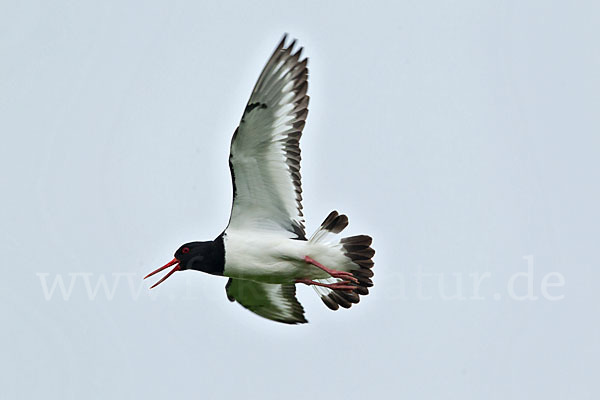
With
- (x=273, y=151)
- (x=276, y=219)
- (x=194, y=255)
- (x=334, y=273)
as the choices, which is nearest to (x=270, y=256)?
(x=276, y=219)

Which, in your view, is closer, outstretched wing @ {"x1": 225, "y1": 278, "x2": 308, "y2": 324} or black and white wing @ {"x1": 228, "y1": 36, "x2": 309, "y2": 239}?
black and white wing @ {"x1": 228, "y1": 36, "x2": 309, "y2": 239}

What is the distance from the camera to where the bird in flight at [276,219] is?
1141cm

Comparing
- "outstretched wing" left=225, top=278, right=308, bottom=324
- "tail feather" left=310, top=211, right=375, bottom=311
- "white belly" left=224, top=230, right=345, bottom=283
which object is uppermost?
"tail feather" left=310, top=211, right=375, bottom=311

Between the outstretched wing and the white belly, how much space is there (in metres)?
1.12

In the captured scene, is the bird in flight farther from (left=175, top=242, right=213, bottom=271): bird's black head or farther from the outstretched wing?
the outstretched wing

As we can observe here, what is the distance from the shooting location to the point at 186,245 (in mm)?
12461

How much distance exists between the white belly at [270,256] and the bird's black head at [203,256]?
93 millimetres

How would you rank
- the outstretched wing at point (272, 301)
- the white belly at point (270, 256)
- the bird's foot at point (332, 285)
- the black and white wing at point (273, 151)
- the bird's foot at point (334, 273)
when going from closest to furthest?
the black and white wing at point (273, 151) → the bird's foot at point (334, 273) → the white belly at point (270, 256) → the bird's foot at point (332, 285) → the outstretched wing at point (272, 301)

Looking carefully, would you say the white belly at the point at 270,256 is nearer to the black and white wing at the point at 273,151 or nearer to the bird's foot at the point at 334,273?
the bird's foot at the point at 334,273

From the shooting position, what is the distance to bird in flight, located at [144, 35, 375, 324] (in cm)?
1141

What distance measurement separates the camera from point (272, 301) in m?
13.4

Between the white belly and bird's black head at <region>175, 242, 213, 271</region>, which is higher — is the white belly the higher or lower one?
the higher one

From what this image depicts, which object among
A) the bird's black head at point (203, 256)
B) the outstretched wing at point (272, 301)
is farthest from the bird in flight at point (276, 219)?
A: the outstretched wing at point (272, 301)

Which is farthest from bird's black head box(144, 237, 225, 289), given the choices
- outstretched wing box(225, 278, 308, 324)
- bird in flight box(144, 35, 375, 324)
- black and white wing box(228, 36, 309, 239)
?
outstretched wing box(225, 278, 308, 324)
